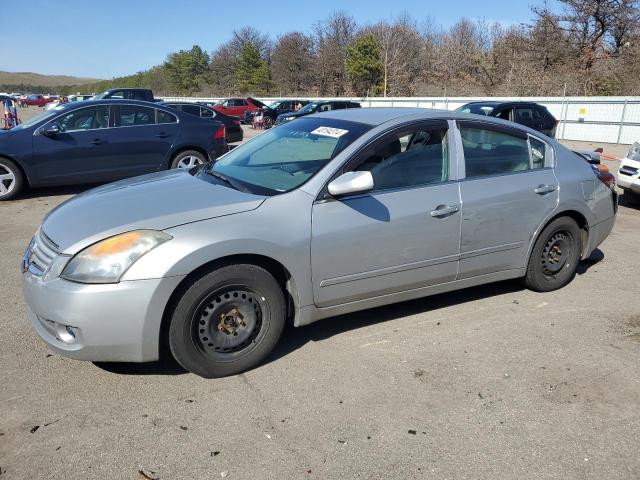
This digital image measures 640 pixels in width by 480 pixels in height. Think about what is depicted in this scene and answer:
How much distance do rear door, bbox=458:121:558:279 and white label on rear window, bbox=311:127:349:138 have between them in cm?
95

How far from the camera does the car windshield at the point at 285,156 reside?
3.66 metres

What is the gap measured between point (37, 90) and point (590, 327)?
5132 inches

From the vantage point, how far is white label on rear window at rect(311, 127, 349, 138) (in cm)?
388

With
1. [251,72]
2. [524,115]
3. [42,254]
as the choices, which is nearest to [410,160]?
[42,254]

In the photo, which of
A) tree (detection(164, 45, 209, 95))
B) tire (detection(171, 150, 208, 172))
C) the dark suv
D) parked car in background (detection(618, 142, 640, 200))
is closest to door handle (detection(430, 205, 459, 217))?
parked car in background (detection(618, 142, 640, 200))

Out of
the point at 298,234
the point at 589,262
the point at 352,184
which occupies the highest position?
the point at 352,184

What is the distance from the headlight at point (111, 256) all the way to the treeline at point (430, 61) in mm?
32017

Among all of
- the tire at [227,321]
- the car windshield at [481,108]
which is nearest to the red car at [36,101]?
the car windshield at [481,108]

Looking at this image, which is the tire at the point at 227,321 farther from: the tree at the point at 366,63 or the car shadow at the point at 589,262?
the tree at the point at 366,63

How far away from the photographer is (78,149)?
857cm

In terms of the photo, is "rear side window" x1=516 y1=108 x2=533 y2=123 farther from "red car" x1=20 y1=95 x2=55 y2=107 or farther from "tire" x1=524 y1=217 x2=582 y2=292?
"red car" x1=20 y1=95 x2=55 y2=107

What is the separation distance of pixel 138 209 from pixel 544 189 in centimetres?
317

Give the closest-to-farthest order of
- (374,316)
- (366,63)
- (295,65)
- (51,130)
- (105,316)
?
1. (105,316)
2. (374,316)
3. (51,130)
4. (366,63)
5. (295,65)

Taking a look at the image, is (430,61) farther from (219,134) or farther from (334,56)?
(219,134)
